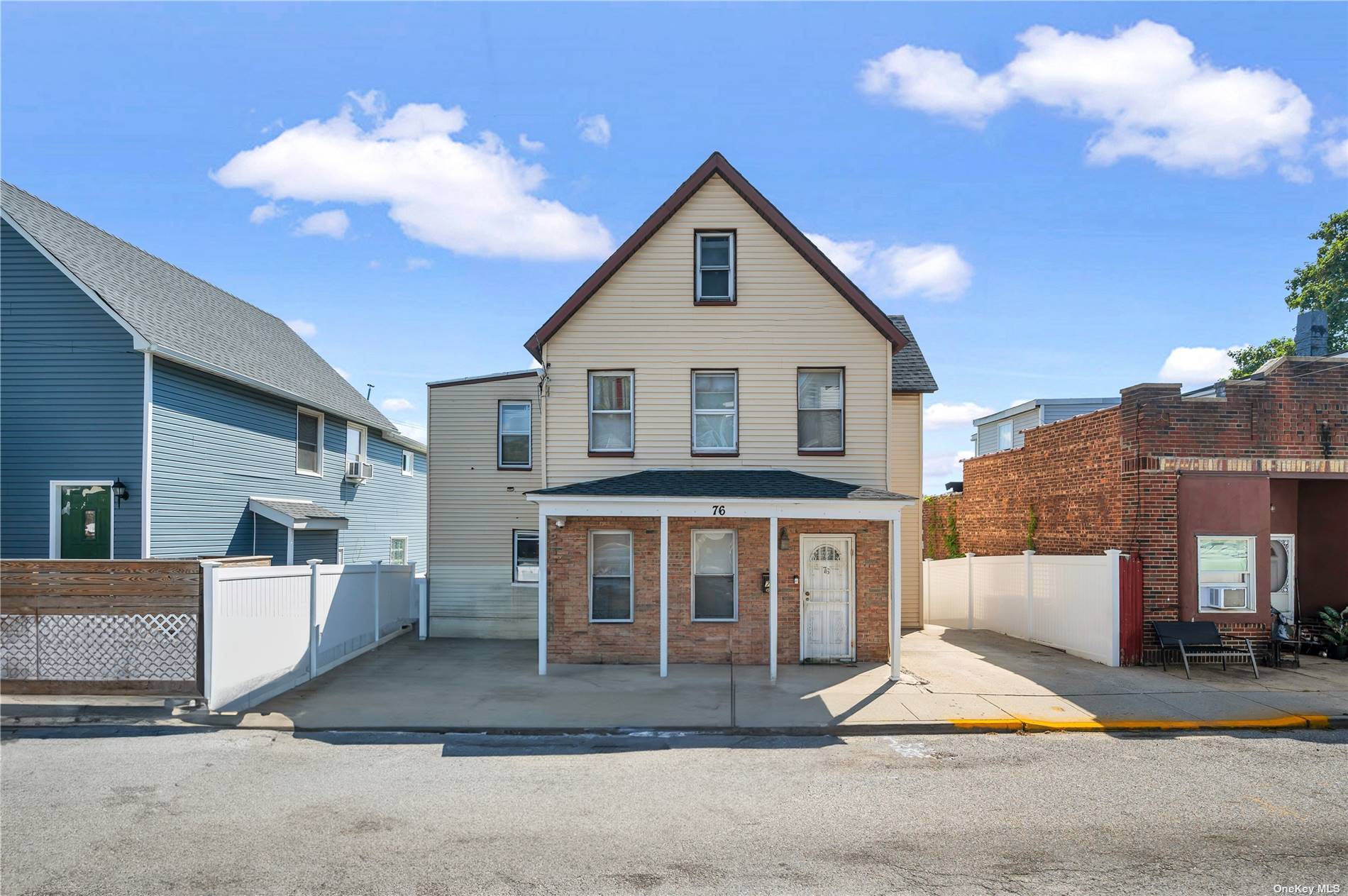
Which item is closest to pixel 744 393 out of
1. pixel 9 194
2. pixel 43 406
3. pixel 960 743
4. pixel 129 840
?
pixel 960 743

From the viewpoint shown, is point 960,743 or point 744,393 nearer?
point 960,743

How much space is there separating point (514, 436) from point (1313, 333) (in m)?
19.3

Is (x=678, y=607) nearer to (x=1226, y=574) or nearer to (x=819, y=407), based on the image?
(x=819, y=407)

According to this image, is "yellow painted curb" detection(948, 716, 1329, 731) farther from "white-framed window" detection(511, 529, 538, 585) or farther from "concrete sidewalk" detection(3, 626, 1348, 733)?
"white-framed window" detection(511, 529, 538, 585)

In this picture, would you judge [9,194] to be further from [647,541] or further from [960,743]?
[960,743]

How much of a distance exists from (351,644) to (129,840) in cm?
915

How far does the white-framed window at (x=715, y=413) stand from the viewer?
15.7 meters

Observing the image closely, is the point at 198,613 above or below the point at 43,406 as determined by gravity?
below

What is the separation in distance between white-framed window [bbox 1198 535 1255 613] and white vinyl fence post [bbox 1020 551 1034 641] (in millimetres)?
3374

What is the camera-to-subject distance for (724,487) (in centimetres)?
1399

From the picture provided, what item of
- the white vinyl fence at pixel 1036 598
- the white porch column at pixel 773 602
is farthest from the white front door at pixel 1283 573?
the white porch column at pixel 773 602

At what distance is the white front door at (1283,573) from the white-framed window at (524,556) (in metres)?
14.7

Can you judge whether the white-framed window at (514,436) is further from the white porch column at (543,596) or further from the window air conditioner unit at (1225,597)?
the window air conditioner unit at (1225,597)

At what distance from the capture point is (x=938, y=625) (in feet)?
68.5
